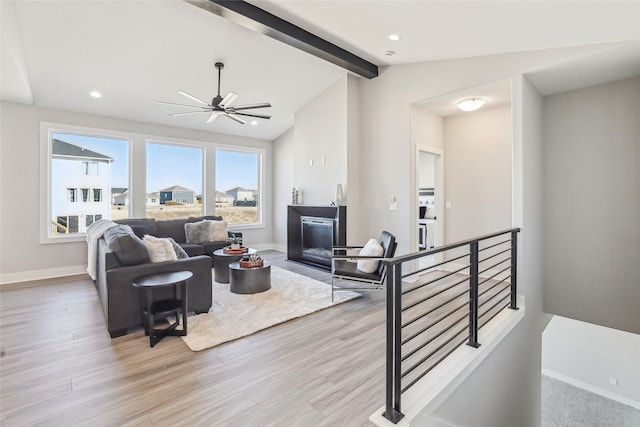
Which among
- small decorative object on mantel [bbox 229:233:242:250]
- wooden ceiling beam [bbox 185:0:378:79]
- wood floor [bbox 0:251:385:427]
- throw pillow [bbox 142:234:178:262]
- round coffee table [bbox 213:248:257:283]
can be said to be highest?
wooden ceiling beam [bbox 185:0:378:79]

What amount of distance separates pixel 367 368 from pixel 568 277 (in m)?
3.49

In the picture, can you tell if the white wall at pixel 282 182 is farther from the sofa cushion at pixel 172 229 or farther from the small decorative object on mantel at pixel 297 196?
the sofa cushion at pixel 172 229

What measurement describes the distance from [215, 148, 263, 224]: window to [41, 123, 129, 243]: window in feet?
6.35

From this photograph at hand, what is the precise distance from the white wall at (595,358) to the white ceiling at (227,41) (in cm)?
433

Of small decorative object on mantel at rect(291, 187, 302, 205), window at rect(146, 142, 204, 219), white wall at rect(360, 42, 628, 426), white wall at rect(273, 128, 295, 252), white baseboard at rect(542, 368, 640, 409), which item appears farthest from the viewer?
white wall at rect(273, 128, 295, 252)

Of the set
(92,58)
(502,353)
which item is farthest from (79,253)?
(502,353)

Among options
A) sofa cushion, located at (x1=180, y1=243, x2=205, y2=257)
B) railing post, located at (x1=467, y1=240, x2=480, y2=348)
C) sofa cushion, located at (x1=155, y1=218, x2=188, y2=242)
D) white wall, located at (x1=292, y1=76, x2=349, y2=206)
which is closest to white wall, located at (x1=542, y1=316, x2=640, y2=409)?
railing post, located at (x1=467, y1=240, x2=480, y2=348)

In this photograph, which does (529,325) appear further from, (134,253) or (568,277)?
(134,253)

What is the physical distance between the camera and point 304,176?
6.29 meters

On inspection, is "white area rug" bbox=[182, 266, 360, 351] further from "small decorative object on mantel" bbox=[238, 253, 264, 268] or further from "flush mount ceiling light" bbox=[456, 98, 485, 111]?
"flush mount ceiling light" bbox=[456, 98, 485, 111]

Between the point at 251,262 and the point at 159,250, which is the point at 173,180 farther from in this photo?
the point at 159,250

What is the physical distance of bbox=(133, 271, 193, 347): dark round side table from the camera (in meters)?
2.76

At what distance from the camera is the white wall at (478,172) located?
15.5 feet

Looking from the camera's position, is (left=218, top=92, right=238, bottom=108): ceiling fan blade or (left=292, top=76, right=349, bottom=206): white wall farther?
(left=292, top=76, right=349, bottom=206): white wall
